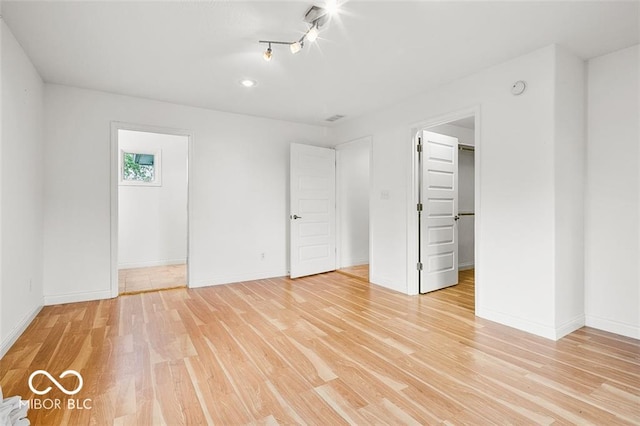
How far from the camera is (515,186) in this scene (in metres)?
2.87

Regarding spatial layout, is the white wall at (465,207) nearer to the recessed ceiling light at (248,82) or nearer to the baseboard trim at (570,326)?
the baseboard trim at (570,326)

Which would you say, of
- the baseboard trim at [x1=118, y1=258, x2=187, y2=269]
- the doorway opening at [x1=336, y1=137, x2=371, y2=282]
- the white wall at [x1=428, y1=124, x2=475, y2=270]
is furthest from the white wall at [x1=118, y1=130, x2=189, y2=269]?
the white wall at [x1=428, y1=124, x2=475, y2=270]

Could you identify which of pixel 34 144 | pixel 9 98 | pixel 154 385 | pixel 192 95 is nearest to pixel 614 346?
pixel 154 385

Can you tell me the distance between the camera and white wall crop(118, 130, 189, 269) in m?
5.77

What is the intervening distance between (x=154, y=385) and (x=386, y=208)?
3258 millimetres

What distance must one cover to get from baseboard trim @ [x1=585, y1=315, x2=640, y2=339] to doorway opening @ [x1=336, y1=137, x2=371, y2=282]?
2.86m

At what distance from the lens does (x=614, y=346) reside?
8.24 ft

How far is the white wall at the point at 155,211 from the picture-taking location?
577 cm

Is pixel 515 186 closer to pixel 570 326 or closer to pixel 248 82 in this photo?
pixel 570 326

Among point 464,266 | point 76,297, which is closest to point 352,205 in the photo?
point 464,266

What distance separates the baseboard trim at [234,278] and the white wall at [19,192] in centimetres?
168

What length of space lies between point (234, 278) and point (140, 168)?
3068 mm

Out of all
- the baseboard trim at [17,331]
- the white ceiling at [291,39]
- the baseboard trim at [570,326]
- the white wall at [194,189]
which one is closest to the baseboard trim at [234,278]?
the white wall at [194,189]

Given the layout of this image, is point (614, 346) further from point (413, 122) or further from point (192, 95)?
point (192, 95)
